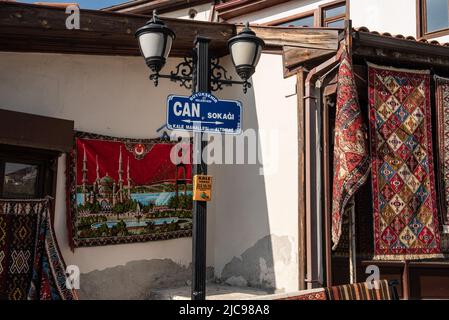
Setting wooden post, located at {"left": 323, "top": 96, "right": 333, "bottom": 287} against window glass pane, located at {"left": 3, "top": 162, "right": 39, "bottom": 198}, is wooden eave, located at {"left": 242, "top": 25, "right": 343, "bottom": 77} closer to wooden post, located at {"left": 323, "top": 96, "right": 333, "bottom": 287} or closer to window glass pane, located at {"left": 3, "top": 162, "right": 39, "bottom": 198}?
wooden post, located at {"left": 323, "top": 96, "right": 333, "bottom": 287}

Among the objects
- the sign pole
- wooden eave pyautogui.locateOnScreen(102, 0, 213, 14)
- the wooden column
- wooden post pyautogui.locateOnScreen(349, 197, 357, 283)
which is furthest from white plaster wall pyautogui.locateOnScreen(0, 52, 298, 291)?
wooden eave pyautogui.locateOnScreen(102, 0, 213, 14)

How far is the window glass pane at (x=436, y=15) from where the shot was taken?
29.6 ft

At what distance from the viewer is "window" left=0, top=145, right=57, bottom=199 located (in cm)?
618

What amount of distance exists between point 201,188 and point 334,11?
6.82m

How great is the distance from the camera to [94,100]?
7160 mm

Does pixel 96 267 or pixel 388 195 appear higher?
pixel 388 195

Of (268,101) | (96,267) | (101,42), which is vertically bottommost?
(96,267)

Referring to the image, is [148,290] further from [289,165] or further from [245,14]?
[245,14]

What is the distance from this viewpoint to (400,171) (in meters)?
6.57

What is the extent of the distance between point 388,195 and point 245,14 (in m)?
6.16

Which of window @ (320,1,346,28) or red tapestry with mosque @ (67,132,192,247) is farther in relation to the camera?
window @ (320,1,346,28)

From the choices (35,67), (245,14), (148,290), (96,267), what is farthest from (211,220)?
(245,14)

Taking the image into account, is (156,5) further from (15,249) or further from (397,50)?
(15,249)

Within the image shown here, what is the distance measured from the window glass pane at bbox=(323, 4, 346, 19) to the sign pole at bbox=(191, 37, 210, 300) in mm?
5931
